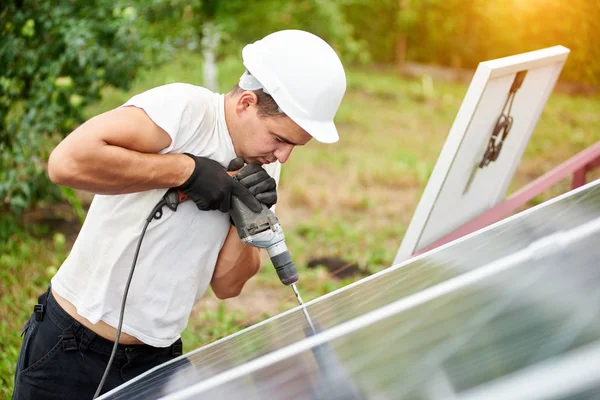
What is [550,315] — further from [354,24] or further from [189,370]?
[354,24]

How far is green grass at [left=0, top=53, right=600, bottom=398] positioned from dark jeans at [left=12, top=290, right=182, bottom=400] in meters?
1.11

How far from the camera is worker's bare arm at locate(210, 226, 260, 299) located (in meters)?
2.05

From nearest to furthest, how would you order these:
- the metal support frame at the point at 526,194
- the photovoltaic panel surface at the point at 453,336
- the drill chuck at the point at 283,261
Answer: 1. the photovoltaic panel surface at the point at 453,336
2. the drill chuck at the point at 283,261
3. the metal support frame at the point at 526,194

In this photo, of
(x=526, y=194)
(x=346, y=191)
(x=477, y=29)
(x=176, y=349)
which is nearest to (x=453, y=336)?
(x=176, y=349)

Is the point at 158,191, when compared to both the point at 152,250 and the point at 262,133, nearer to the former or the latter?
the point at 152,250

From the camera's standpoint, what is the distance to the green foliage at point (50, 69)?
4094mm

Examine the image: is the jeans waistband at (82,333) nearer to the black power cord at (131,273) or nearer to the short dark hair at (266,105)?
the black power cord at (131,273)

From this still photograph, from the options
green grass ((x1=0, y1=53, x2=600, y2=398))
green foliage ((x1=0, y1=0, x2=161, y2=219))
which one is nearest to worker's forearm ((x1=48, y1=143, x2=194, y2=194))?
green grass ((x1=0, y1=53, x2=600, y2=398))

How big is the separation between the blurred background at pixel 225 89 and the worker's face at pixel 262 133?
1760 mm

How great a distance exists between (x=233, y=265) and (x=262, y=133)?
0.50 meters

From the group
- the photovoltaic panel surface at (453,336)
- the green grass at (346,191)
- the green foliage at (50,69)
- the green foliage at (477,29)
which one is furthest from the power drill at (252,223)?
the green foliage at (477,29)

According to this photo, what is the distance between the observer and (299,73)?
1.74 metres

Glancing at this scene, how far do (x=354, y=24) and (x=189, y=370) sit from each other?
39.4ft

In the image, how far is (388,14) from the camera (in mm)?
12633
